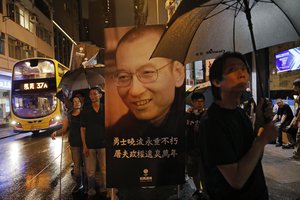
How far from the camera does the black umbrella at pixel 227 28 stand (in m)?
2.86

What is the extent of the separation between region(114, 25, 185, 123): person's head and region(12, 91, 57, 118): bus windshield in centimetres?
1482

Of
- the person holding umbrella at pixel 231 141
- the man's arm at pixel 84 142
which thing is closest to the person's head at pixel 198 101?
the man's arm at pixel 84 142

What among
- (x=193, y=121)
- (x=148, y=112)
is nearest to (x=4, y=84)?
(x=193, y=121)

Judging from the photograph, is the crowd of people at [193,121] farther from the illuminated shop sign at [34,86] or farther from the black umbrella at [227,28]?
the illuminated shop sign at [34,86]

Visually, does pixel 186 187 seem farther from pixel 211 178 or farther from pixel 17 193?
pixel 211 178

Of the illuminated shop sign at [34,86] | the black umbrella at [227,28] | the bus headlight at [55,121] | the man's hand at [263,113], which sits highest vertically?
the illuminated shop sign at [34,86]

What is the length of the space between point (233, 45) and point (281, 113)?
7.60 metres

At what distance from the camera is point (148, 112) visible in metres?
4.15

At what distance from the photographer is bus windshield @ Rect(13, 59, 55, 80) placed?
58.7ft

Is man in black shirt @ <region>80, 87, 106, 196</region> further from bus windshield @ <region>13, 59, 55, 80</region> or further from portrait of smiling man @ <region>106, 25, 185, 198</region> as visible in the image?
bus windshield @ <region>13, 59, 55, 80</region>

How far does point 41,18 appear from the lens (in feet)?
132

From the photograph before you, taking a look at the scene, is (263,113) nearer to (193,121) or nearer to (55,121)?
(193,121)

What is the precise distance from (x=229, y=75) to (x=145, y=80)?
2137mm

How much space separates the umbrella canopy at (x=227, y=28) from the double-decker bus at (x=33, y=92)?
15797mm
